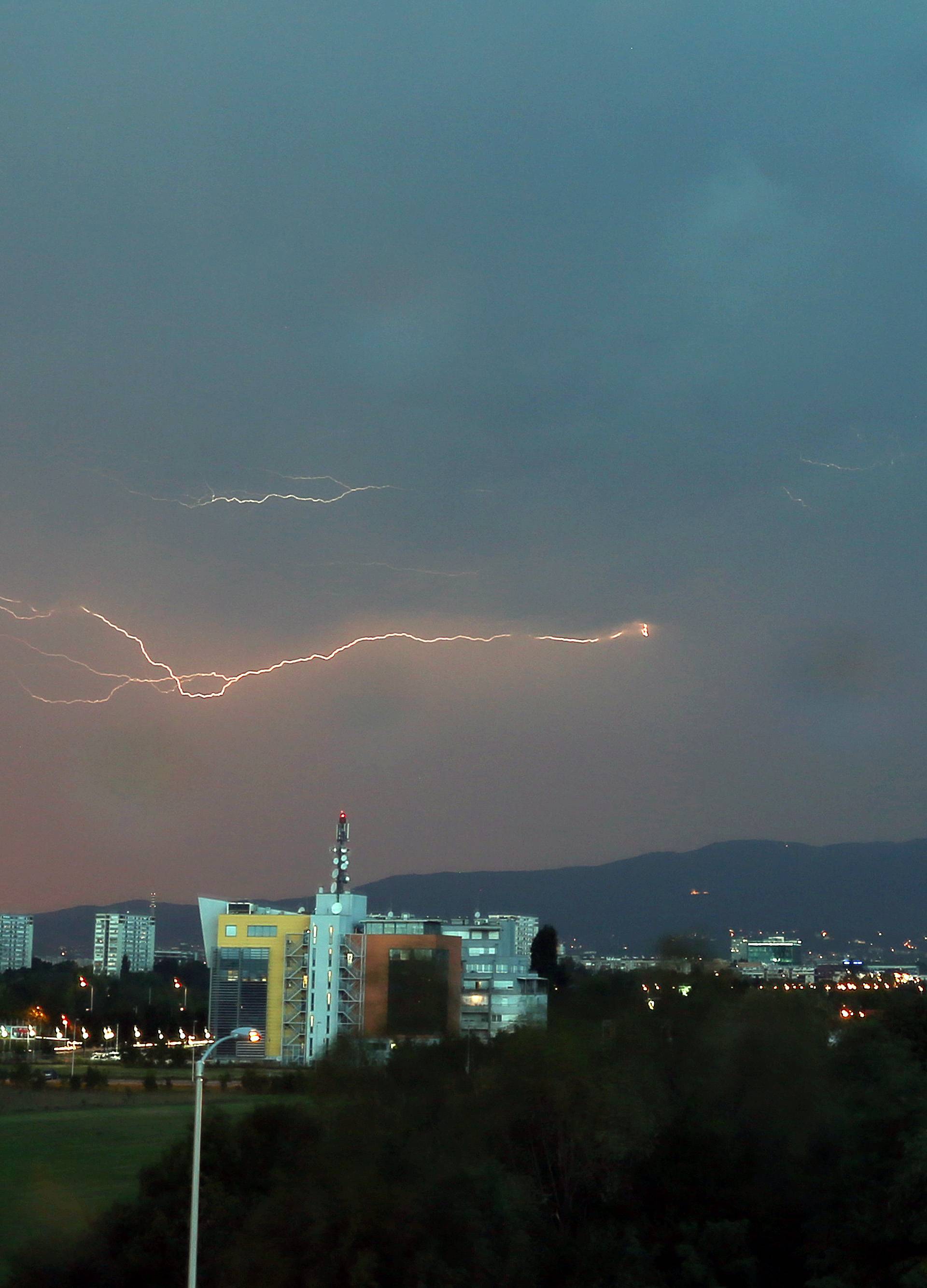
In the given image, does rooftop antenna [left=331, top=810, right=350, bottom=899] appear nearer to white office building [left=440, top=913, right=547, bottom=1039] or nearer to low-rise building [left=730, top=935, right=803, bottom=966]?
white office building [left=440, top=913, right=547, bottom=1039]

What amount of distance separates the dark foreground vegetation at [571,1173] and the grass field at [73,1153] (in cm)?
166

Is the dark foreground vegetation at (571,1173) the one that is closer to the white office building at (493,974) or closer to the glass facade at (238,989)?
Answer: the white office building at (493,974)

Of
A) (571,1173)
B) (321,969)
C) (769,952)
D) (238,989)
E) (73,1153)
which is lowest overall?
(769,952)

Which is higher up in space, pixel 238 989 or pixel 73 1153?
pixel 238 989

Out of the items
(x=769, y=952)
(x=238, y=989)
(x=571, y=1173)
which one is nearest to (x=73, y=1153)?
(x=571, y=1173)

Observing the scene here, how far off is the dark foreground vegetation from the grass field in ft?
5.45

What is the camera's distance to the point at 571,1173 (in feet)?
79.4

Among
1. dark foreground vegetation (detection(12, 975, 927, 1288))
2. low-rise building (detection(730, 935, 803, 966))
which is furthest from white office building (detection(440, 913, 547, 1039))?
low-rise building (detection(730, 935, 803, 966))

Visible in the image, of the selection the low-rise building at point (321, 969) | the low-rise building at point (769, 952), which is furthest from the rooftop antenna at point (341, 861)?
the low-rise building at point (769, 952)

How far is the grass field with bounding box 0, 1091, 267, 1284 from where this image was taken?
21.6 metres

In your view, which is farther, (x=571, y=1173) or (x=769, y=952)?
(x=769, y=952)

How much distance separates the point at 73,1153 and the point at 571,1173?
10598 mm

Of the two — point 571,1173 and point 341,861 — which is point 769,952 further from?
point 571,1173

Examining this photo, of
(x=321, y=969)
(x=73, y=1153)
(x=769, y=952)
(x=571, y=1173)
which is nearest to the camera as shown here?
(x=571, y=1173)
